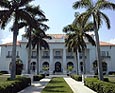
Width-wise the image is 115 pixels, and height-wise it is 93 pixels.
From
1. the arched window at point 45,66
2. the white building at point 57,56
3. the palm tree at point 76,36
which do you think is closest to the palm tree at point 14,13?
the palm tree at point 76,36

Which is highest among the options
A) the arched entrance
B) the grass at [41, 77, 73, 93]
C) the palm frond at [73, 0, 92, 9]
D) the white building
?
the palm frond at [73, 0, 92, 9]

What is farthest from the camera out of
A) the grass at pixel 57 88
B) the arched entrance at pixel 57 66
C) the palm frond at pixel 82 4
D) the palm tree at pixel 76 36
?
the arched entrance at pixel 57 66

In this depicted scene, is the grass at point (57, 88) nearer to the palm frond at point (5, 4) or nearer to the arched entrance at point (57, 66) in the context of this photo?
the palm frond at point (5, 4)

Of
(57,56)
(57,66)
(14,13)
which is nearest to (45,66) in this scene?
(57,66)

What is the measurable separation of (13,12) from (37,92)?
11305 millimetres

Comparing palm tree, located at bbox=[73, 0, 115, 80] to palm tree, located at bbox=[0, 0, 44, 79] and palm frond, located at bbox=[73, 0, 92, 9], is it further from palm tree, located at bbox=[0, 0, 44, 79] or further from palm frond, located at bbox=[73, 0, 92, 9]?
palm tree, located at bbox=[0, 0, 44, 79]

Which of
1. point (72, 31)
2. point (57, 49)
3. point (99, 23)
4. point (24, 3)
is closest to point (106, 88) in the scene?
point (99, 23)

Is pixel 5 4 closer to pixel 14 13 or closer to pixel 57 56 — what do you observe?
pixel 14 13

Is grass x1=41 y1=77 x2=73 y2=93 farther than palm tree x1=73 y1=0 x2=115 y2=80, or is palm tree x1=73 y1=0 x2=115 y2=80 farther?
palm tree x1=73 y1=0 x2=115 y2=80

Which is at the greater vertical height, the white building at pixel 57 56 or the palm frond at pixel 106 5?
the palm frond at pixel 106 5

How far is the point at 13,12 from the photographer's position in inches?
1036

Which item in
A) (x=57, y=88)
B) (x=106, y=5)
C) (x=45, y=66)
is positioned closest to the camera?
(x=57, y=88)

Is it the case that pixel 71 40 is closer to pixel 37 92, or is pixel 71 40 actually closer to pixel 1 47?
pixel 37 92

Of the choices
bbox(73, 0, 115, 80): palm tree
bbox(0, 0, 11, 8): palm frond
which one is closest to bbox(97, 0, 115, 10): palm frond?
bbox(73, 0, 115, 80): palm tree
